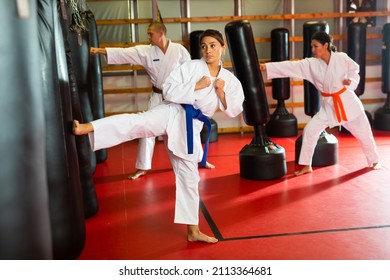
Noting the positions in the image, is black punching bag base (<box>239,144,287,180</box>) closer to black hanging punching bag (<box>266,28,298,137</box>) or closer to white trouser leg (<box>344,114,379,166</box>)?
white trouser leg (<box>344,114,379,166</box>)

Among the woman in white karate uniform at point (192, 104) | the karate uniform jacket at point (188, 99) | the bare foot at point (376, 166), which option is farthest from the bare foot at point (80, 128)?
the bare foot at point (376, 166)

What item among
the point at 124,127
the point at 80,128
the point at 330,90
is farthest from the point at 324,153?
the point at 80,128

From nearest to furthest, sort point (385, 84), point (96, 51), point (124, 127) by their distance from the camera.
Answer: point (124, 127) → point (96, 51) → point (385, 84)

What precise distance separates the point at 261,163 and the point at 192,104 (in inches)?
75.7

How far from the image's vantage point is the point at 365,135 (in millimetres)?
5164

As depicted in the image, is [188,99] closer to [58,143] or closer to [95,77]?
[58,143]

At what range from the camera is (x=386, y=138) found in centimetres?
710

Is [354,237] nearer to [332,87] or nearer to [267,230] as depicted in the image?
[267,230]

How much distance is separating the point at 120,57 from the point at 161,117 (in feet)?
7.59

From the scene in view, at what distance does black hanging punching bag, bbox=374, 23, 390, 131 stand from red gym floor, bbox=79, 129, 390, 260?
2311 millimetres

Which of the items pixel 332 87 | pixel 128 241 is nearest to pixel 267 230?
pixel 128 241

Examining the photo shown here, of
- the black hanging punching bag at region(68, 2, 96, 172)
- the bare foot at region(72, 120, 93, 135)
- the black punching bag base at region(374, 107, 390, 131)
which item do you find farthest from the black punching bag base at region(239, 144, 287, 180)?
the black punching bag base at region(374, 107, 390, 131)

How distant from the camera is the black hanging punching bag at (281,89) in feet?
24.9

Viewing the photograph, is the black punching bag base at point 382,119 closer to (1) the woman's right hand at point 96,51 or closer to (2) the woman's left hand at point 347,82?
(2) the woman's left hand at point 347,82
